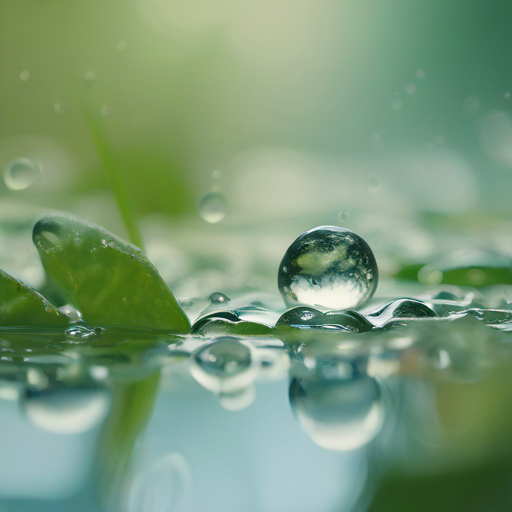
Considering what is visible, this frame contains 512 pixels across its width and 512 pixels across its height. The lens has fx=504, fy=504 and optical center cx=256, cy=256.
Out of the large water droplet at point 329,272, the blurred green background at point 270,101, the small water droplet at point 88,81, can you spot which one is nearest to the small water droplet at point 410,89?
the blurred green background at point 270,101

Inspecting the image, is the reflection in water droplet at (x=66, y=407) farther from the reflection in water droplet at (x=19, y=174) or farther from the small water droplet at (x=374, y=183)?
the small water droplet at (x=374, y=183)

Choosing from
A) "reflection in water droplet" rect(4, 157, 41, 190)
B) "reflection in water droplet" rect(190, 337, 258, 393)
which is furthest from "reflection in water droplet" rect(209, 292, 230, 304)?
"reflection in water droplet" rect(4, 157, 41, 190)

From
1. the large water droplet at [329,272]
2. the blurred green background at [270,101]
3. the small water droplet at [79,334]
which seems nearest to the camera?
the small water droplet at [79,334]

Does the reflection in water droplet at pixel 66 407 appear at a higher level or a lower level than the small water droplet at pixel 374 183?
lower

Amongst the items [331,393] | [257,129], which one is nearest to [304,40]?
[257,129]

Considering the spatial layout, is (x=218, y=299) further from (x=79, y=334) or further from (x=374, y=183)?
(x=374, y=183)

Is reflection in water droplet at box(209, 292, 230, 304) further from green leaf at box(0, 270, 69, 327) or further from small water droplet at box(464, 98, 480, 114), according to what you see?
small water droplet at box(464, 98, 480, 114)
